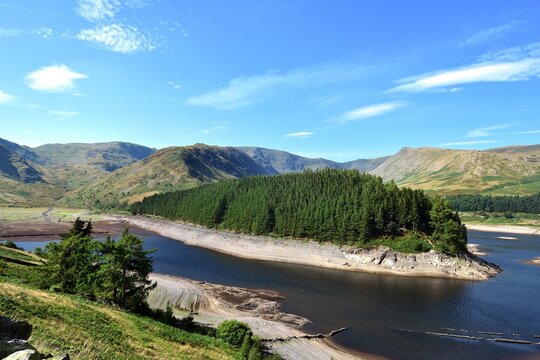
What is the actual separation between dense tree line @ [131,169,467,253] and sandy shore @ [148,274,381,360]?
50697mm

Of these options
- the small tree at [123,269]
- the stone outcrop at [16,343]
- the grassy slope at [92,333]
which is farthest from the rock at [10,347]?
the small tree at [123,269]

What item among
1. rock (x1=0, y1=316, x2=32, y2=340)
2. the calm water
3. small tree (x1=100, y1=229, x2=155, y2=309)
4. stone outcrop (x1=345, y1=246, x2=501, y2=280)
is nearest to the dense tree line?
stone outcrop (x1=345, y1=246, x2=501, y2=280)

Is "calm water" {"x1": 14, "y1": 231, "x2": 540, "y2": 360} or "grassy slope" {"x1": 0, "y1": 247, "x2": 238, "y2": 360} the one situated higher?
"grassy slope" {"x1": 0, "y1": 247, "x2": 238, "y2": 360}

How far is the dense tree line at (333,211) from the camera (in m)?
115

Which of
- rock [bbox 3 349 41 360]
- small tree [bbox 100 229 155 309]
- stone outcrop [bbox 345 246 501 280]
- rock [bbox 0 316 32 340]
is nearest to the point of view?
rock [bbox 3 349 41 360]

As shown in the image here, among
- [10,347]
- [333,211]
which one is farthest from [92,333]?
[333,211]

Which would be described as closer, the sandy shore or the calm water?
the sandy shore

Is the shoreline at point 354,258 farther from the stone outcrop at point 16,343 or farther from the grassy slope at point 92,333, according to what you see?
the stone outcrop at point 16,343

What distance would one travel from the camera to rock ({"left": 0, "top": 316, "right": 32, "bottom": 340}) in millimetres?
13648

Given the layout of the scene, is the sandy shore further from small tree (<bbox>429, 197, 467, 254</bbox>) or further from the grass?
small tree (<bbox>429, 197, 467, 254</bbox>)

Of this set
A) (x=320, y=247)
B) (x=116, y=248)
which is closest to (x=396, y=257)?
(x=320, y=247)

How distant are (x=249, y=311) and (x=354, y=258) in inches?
2076

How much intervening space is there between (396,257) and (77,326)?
317ft

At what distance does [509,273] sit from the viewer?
345ft
